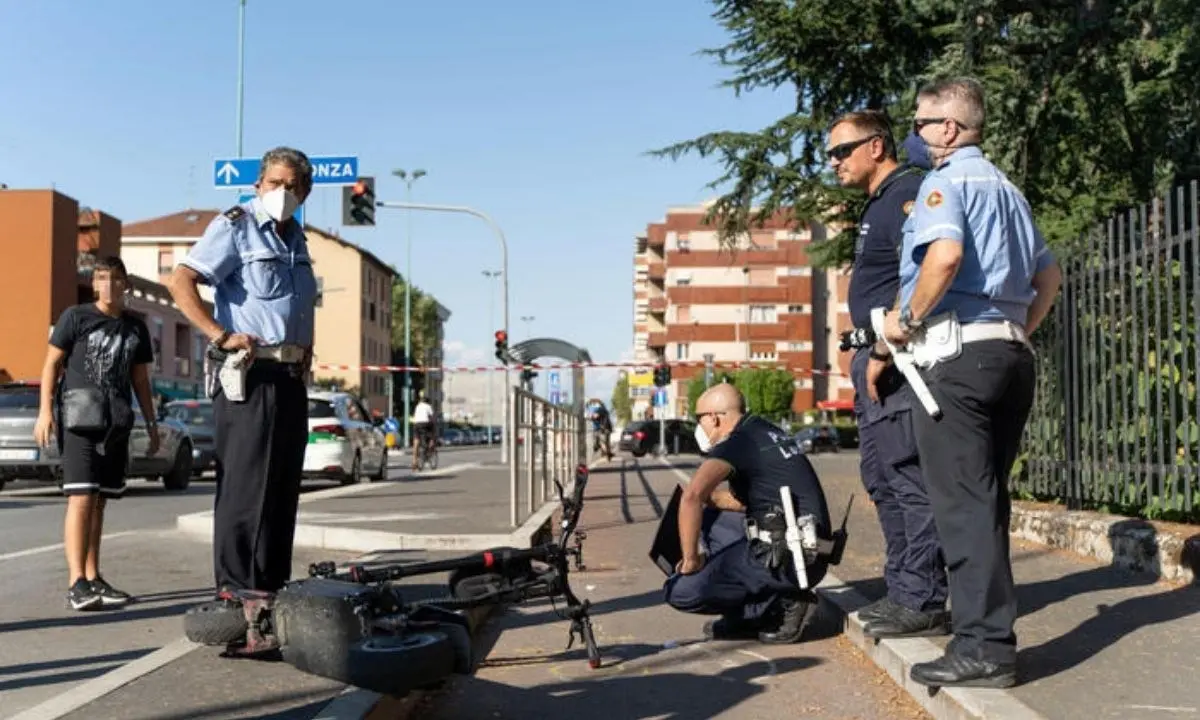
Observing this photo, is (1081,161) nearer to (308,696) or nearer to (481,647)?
(481,647)

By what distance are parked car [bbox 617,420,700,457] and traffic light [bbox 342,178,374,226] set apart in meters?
23.7

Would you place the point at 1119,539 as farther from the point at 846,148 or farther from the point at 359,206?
the point at 359,206

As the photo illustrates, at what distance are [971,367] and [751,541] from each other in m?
1.79

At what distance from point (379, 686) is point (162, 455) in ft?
48.7

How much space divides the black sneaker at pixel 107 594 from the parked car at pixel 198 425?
15.8 m

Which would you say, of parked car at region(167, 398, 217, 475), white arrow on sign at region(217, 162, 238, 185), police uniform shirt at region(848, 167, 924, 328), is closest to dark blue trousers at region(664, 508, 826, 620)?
police uniform shirt at region(848, 167, 924, 328)

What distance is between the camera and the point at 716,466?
5996mm

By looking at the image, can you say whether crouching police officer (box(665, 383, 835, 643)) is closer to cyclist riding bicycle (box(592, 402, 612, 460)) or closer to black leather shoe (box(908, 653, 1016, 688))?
black leather shoe (box(908, 653, 1016, 688))

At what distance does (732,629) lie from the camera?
6.07 m

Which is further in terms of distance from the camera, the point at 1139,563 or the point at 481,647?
the point at 1139,563

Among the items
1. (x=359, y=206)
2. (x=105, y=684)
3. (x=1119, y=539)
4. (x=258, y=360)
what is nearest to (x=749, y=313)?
(x=359, y=206)

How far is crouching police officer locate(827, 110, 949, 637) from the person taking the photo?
541 cm

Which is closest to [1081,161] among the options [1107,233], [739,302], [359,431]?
[1107,233]

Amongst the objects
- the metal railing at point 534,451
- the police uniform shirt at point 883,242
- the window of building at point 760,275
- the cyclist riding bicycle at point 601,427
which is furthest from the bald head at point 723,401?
the window of building at point 760,275
